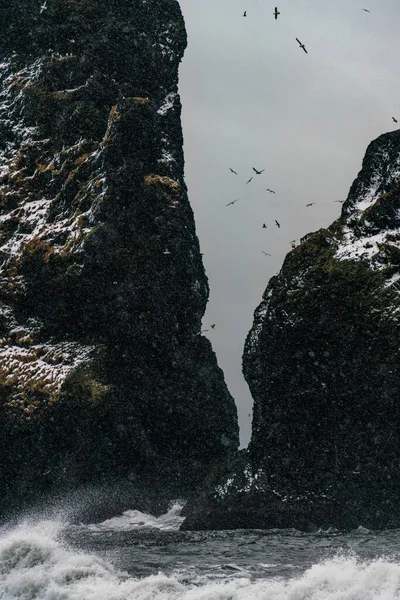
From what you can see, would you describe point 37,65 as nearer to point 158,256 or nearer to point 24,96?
point 24,96

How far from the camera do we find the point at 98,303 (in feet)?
146

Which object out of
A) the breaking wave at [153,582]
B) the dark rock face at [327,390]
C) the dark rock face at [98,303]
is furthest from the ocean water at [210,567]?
the dark rock face at [98,303]

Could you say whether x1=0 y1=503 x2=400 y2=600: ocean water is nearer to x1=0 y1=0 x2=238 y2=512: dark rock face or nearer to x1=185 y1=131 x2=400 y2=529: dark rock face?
x1=185 y1=131 x2=400 y2=529: dark rock face

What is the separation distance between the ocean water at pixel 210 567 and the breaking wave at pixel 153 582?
2 cm

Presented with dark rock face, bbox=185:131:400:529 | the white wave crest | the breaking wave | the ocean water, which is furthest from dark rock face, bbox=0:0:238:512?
the breaking wave

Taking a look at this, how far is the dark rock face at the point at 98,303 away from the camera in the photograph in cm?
4147

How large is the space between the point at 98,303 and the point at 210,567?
25352mm

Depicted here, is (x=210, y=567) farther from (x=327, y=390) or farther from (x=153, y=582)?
(x=327, y=390)

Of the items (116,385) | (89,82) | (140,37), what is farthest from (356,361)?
(140,37)

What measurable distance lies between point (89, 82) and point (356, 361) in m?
30.1

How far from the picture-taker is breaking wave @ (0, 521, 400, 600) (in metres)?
15.1

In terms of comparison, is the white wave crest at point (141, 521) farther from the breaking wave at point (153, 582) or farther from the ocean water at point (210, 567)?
the breaking wave at point (153, 582)

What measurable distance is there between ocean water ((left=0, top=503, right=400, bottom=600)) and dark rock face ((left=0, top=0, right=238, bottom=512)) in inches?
404

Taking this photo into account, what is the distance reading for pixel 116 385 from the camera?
140 feet
